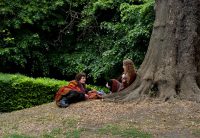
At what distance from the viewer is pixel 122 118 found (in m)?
10.7

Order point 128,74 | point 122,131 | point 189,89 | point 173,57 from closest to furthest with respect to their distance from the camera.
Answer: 1. point 122,131
2. point 189,89
3. point 173,57
4. point 128,74

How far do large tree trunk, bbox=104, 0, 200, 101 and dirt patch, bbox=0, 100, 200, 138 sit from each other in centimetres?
44

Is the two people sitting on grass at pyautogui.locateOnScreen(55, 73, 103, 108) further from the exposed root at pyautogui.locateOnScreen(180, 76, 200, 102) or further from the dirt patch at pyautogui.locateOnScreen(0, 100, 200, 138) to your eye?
the exposed root at pyautogui.locateOnScreen(180, 76, 200, 102)

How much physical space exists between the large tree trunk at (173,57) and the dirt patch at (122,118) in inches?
17.4

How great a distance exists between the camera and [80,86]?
13.1 meters

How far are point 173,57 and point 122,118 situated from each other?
2.09 meters

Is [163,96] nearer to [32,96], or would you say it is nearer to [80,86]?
[80,86]

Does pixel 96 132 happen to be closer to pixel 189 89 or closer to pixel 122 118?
pixel 122 118

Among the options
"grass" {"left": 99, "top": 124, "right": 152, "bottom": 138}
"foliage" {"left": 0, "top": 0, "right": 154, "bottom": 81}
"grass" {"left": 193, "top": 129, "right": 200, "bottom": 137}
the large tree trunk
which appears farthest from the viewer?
"foliage" {"left": 0, "top": 0, "right": 154, "bottom": 81}

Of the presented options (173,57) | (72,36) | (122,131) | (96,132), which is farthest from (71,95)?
(72,36)

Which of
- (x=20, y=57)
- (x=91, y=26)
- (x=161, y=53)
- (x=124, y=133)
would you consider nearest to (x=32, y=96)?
(x=20, y=57)

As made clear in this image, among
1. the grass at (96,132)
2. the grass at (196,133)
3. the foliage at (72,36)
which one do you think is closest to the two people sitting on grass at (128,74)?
the grass at (96,132)

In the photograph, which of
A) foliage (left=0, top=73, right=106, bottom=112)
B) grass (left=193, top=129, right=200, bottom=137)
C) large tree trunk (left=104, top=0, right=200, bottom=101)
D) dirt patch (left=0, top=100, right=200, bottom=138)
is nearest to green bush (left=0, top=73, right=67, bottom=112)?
foliage (left=0, top=73, right=106, bottom=112)

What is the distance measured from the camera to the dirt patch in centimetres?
998
